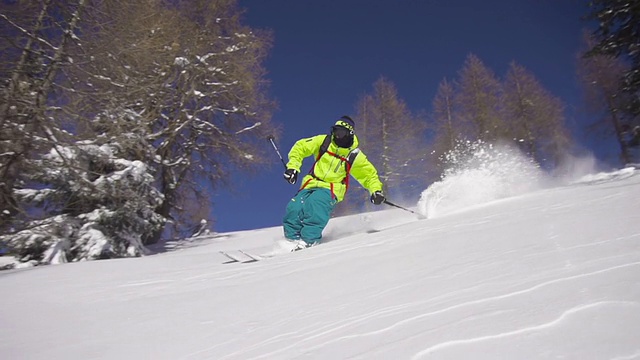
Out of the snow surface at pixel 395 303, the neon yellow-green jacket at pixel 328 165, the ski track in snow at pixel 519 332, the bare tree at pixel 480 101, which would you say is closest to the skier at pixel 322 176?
the neon yellow-green jacket at pixel 328 165

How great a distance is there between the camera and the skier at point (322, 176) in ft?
15.5

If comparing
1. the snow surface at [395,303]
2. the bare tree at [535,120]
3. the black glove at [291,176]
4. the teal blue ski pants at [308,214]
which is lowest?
the snow surface at [395,303]

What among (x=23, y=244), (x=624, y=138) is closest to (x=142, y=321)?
(x=23, y=244)

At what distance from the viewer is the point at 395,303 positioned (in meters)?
1.46

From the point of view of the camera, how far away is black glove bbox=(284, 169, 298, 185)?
4.64m

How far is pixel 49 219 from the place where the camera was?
5.71 m

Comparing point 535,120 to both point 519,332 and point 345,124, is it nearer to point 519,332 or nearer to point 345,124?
point 345,124

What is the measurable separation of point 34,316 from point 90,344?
2.66 feet

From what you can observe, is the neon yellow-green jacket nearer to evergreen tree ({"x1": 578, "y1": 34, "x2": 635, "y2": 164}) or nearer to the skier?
the skier

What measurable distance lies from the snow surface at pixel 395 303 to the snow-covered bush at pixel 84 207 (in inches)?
128

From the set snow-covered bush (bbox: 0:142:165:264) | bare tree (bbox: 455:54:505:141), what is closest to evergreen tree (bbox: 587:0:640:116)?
bare tree (bbox: 455:54:505:141)

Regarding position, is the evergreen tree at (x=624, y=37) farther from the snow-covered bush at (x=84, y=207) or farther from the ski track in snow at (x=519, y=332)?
the snow-covered bush at (x=84, y=207)

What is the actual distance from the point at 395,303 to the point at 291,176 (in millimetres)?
3355

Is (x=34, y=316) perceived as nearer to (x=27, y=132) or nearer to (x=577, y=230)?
(x=577, y=230)
